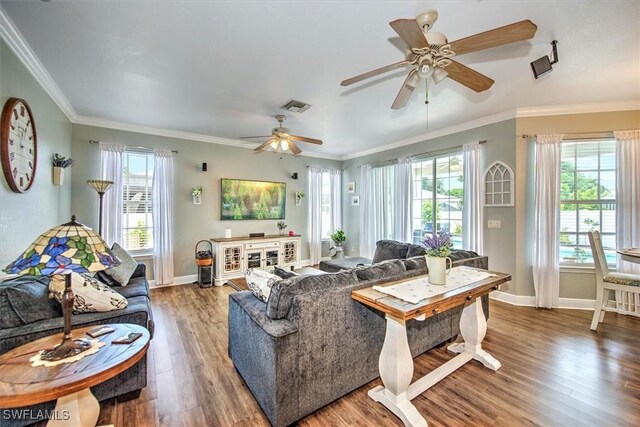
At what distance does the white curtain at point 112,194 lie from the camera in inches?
163

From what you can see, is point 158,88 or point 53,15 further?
point 158,88

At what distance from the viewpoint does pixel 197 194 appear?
489cm

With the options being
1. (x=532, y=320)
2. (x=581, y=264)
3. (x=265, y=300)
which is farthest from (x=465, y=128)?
(x=265, y=300)

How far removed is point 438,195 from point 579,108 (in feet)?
6.90

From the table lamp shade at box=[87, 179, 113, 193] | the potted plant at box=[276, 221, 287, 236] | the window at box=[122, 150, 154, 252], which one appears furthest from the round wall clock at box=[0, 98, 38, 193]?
the potted plant at box=[276, 221, 287, 236]

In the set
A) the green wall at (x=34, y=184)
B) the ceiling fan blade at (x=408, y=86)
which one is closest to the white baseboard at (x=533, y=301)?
the ceiling fan blade at (x=408, y=86)

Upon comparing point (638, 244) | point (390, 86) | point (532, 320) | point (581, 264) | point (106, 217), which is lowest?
point (532, 320)

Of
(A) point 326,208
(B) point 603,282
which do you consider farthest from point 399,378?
(A) point 326,208

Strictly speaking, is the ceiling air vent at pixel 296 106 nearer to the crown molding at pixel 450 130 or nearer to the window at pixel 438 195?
the crown molding at pixel 450 130

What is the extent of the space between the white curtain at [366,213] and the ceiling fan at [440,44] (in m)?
3.97

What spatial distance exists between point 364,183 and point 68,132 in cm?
516

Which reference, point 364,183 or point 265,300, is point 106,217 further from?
point 364,183

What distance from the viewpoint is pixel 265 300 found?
198cm

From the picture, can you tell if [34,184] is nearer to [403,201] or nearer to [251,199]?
[251,199]
